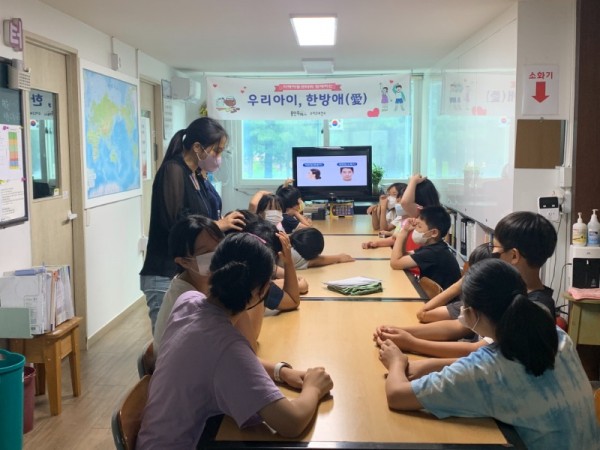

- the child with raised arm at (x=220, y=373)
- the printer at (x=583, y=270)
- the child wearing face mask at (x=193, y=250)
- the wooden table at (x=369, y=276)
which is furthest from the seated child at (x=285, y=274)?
the printer at (x=583, y=270)

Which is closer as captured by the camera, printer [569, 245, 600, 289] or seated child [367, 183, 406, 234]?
printer [569, 245, 600, 289]

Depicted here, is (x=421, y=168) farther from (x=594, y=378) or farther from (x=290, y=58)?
(x=594, y=378)

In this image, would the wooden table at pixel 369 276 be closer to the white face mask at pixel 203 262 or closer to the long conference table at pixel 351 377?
the long conference table at pixel 351 377

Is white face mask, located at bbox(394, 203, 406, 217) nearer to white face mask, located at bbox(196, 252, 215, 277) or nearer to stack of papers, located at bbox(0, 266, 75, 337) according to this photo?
stack of papers, located at bbox(0, 266, 75, 337)

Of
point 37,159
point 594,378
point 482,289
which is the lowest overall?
point 594,378

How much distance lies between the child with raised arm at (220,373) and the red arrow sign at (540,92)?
2.64 m

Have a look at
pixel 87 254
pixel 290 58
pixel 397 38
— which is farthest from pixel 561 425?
pixel 290 58

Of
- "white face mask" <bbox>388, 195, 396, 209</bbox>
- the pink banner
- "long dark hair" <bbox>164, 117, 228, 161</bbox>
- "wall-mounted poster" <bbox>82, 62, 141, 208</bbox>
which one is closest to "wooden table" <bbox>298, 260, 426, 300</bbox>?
"long dark hair" <bbox>164, 117, 228, 161</bbox>

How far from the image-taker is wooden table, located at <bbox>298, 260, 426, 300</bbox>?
9.50 ft

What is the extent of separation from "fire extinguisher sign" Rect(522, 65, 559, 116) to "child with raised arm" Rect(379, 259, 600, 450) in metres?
2.39

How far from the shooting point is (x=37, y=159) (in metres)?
3.88

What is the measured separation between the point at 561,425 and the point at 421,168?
6.34 m

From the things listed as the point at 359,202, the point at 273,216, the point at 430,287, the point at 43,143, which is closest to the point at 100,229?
the point at 43,143

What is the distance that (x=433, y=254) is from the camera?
331 centimetres
